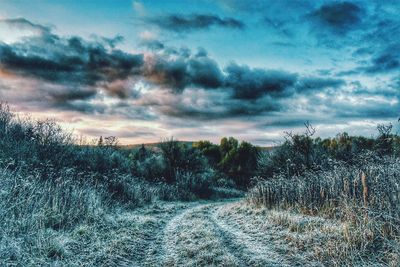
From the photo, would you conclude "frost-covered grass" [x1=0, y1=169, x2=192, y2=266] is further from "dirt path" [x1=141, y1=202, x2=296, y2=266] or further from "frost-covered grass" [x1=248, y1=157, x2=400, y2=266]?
"frost-covered grass" [x1=248, y1=157, x2=400, y2=266]

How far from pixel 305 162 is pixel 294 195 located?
5.37 m

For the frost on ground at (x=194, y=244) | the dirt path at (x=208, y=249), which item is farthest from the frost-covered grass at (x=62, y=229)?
the dirt path at (x=208, y=249)

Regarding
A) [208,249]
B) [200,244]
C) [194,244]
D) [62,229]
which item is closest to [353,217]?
[208,249]

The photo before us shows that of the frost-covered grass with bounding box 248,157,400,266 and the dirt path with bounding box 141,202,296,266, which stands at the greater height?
the frost-covered grass with bounding box 248,157,400,266

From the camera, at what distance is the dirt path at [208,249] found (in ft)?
27.1

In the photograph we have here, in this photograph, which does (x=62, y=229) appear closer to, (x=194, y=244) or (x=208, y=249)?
(x=194, y=244)

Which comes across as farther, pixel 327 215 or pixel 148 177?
pixel 148 177

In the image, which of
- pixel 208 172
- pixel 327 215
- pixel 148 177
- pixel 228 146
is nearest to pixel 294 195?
pixel 327 215

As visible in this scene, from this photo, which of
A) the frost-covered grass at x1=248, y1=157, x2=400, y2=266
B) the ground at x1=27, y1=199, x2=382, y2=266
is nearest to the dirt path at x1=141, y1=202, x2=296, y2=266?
the ground at x1=27, y1=199, x2=382, y2=266

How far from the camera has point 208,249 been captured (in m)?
9.14

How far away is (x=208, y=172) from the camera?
34.2 m

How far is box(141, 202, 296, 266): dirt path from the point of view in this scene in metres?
8.27

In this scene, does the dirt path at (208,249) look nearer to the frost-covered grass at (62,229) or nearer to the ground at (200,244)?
the ground at (200,244)

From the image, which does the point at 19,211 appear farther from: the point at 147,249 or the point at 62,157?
the point at 62,157
